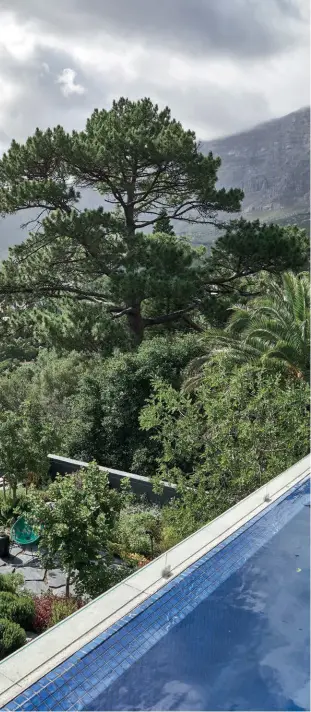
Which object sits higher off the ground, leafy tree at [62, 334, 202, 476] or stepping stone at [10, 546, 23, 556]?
leafy tree at [62, 334, 202, 476]

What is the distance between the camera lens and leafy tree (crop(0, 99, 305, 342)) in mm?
13672

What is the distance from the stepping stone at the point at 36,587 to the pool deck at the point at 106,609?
3.30 m

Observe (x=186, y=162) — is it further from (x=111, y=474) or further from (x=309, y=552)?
(x=309, y=552)

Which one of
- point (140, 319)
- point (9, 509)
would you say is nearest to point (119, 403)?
point (9, 509)

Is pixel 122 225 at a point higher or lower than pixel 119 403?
higher

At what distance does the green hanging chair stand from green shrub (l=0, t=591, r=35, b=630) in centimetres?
209

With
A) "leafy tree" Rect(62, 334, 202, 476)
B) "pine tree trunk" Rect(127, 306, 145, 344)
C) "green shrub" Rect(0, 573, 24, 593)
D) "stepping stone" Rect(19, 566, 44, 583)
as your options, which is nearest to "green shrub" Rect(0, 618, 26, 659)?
"green shrub" Rect(0, 573, 24, 593)

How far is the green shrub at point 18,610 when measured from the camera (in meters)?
6.29

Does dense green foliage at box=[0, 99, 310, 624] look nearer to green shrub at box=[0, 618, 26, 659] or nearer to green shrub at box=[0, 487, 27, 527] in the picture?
green shrub at box=[0, 487, 27, 527]

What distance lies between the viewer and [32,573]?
26.2 feet

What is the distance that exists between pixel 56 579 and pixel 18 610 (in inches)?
56.4

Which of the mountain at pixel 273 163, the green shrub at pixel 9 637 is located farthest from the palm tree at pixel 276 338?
the mountain at pixel 273 163

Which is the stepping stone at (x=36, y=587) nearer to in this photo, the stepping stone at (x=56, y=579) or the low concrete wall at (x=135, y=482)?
the stepping stone at (x=56, y=579)

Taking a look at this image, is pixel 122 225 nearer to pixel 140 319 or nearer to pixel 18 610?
pixel 140 319
